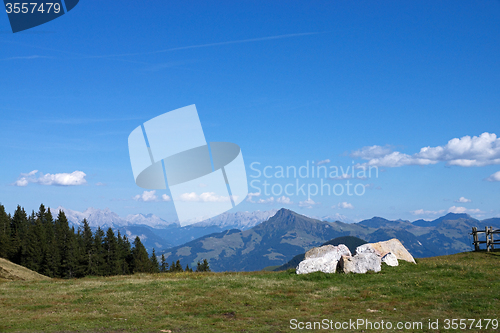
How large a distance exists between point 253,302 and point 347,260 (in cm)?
1372

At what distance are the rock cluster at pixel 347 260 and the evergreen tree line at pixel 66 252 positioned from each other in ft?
256

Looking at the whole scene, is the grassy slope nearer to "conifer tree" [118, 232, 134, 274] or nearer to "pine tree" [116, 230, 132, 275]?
"pine tree" [116, 230, 132, 275]

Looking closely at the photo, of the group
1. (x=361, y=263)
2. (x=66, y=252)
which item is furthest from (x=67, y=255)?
(x=361, y=263)

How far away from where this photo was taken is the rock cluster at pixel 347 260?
33469 millimetres

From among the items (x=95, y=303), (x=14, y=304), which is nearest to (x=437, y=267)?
(x=95, y=303)

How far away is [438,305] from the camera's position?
20.6 m


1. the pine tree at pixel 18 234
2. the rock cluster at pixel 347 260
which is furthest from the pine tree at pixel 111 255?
the rock cluster at pixel 347 260

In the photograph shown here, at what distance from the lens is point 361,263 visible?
3356 cm

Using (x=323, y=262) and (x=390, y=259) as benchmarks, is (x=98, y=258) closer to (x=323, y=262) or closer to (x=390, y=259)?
(x=323, y=262)

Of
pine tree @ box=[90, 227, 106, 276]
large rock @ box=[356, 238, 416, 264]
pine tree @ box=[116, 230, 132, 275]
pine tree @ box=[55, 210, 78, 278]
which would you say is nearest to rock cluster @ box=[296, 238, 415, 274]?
large rock @ box=[356, 238, 416, 264]

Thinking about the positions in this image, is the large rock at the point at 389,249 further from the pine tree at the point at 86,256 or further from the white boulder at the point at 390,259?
the pine tree at the point at 86,256

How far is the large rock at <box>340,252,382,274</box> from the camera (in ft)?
109

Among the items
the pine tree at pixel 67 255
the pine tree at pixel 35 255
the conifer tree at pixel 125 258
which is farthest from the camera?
the conifer tree at pixel 125 258

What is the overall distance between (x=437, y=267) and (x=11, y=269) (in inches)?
1855
